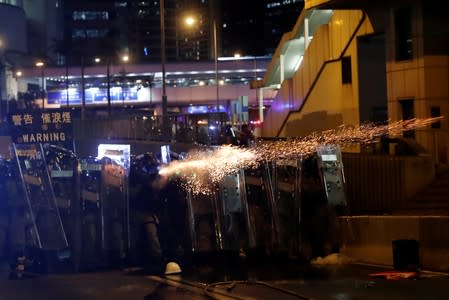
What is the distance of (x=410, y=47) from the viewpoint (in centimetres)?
2223

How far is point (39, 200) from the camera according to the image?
13.9 meters

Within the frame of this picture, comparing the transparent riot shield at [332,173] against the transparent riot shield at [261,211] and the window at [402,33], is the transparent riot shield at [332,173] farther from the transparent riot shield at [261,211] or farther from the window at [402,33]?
the window at [402,33]

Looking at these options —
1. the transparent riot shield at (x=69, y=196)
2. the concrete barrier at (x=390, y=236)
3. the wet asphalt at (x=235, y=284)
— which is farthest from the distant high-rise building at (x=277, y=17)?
the wet asphalt at (x=235, y=284)

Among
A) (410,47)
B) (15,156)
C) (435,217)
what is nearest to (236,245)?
(435,217)

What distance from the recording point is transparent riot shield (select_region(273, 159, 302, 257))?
13.6 m

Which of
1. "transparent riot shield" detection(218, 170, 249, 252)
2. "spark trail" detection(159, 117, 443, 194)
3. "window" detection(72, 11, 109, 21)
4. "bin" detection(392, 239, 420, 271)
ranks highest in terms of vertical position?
"window" detection(72, 11, 109, 21)

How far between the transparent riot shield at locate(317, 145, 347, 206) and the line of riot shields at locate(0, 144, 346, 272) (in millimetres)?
21

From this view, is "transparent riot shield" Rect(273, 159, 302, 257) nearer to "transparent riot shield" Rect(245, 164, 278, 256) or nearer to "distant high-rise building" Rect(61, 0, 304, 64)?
"transparent riot shield" Rect(245, 164, 278, 256)

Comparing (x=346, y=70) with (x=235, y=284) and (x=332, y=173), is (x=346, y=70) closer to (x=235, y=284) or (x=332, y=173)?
(x=332, y=173)

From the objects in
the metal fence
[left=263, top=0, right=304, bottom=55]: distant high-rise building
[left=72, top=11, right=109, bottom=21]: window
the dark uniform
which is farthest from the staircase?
[left=72, top=11, right=109, bottom=21]: window

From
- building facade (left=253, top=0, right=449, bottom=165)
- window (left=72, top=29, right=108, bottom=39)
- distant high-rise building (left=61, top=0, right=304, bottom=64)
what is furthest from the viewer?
distant high-rise building (left=61, top=0, right=304, bottom=64)

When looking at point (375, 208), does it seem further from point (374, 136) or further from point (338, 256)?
point (374, 136)

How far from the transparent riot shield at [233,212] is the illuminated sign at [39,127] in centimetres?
337

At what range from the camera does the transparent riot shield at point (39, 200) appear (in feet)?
43.8
